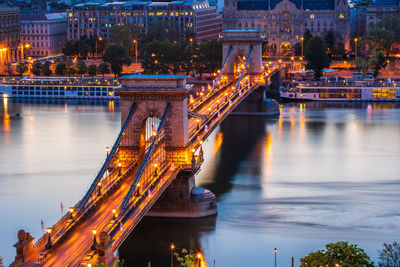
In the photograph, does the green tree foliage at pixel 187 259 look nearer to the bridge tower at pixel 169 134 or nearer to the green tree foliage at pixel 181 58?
the bridge tower at pixel 169 134

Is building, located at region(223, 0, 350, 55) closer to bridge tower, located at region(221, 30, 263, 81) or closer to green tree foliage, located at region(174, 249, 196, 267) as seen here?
bridge tower, located at region(221, 30, 263, 81)

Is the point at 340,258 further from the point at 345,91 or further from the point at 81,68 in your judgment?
the point at 81,68

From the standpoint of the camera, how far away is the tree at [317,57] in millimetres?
95438

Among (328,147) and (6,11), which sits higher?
(6,11)

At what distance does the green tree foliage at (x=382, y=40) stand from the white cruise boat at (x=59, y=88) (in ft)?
94.0

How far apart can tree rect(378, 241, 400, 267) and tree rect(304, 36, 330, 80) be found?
62.5m

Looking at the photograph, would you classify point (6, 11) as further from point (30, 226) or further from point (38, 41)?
point (30, 226)

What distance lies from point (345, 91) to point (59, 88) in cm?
2599

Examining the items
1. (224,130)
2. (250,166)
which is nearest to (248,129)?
(224,130)

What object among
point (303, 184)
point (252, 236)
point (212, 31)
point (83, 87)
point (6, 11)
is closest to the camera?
point (252, 236)

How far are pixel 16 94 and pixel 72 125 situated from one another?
25.7 m

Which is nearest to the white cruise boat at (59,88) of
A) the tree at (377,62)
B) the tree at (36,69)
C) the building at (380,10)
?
the tree at (36,69)

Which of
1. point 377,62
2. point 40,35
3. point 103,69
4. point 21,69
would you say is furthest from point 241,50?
point 40,35

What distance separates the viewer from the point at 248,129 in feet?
225
